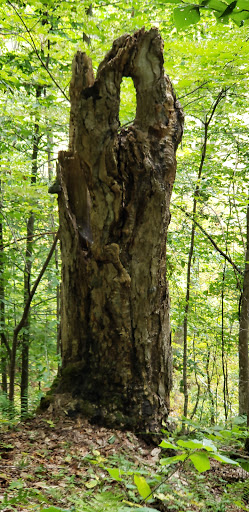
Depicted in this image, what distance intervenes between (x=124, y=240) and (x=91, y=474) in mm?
1825

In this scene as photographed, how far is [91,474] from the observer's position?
234 cm

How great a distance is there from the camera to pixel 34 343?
6.76m

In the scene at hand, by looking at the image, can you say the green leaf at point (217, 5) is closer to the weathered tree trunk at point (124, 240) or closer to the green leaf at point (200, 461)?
the green leaf at point (200, 461)

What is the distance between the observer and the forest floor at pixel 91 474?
1884 millimetres

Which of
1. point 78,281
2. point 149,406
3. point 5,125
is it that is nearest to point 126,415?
point 149,406

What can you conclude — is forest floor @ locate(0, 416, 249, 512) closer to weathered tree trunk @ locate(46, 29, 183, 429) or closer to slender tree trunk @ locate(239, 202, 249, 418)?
weathered tree trunk @ locate(46, 29, 183, 429)

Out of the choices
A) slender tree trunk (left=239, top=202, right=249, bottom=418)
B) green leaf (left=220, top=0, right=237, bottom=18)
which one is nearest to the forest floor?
green leaf (left=220, top=0, right=237, bottom=18)

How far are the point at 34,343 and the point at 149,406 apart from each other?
13.3ft

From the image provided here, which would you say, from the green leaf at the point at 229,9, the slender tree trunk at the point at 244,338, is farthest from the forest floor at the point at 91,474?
the slender tree trunk at the point at 244,338

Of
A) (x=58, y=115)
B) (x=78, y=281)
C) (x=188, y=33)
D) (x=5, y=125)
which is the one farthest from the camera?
(x=188, y=33)

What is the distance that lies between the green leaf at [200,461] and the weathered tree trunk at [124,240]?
6.19 feet

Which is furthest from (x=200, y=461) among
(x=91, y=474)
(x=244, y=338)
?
(x=244, y=338)

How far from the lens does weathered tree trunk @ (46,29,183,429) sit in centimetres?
313

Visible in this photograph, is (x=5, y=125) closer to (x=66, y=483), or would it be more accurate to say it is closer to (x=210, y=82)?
(x=210, y=82)
